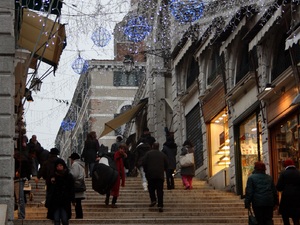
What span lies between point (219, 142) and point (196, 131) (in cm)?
278

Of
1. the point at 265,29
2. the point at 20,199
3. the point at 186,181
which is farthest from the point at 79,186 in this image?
the point at 186,181

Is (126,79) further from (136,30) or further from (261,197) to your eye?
(261,197)

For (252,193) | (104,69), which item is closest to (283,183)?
(252,193)

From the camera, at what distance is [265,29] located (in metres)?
26.6

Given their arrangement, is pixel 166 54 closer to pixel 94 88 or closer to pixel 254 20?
pixel 254 20

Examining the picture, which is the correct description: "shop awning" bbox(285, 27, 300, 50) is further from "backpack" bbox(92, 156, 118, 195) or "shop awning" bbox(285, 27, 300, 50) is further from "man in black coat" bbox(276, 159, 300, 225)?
"backpack" bbox(92, 156, 118, 195)

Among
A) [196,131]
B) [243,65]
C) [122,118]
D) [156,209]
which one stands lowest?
[156,209]

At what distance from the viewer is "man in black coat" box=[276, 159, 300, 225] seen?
772 inches

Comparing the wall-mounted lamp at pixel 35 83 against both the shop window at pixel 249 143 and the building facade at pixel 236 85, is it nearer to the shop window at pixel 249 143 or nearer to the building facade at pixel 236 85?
the building facade at pixel 236 85

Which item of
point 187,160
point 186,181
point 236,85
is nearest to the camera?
point 187,160

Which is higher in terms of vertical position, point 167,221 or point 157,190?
point 157,190

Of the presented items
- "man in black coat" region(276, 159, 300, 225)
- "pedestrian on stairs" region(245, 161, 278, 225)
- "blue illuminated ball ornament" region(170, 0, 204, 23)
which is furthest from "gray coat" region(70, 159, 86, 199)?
"blue illuminated ball ornament" region(170, 0, 204, 23)

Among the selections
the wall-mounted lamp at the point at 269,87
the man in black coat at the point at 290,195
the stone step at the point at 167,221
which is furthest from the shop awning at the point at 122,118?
the man in black coat at the point at 290,195

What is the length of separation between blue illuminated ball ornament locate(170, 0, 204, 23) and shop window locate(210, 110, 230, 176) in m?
3.72
